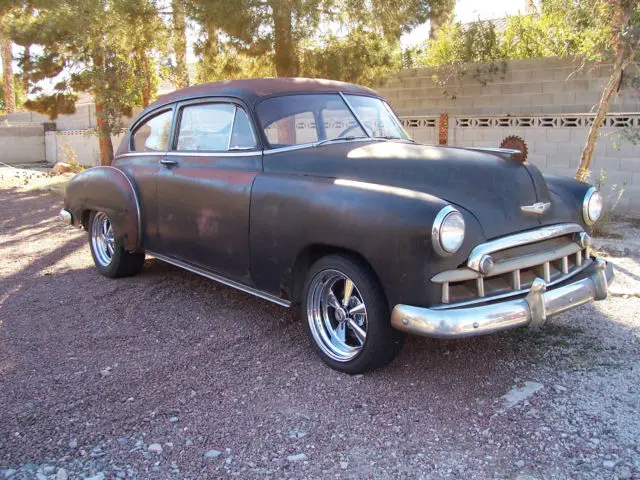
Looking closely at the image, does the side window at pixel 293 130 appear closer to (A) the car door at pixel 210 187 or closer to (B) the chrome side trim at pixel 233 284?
(A) the car door at pixel 210 187

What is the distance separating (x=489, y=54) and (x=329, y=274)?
8266mm

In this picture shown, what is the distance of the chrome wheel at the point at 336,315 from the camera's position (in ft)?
Answer: 11.8

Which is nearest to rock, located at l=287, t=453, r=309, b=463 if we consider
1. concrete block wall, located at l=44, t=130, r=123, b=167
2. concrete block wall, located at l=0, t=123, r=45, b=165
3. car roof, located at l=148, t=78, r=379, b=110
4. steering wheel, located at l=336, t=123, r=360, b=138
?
steering wheel, located at l=336, t=123, r=360, b=138

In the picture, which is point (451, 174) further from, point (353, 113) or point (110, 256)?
point (110, 256)

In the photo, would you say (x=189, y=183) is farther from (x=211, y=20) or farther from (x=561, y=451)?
(x=211, y=20)

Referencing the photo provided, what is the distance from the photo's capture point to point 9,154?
66.6 ft

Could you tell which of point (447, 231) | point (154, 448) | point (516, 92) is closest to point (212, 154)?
point (447, 231)

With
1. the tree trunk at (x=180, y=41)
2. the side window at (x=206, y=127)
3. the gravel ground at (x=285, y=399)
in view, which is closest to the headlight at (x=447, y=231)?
the gravel ground at (x=285, y=399)

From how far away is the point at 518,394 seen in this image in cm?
337

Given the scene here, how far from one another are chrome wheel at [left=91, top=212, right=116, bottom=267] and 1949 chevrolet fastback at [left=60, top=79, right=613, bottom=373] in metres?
0.70

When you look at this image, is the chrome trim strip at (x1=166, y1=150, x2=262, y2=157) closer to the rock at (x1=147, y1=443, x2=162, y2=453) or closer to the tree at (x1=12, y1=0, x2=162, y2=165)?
the rock at (x1=147, y1=443, x2=162, y2=453)

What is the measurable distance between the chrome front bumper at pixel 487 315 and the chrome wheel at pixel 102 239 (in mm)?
3551

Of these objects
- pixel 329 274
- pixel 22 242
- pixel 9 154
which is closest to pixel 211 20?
pixel 22 242

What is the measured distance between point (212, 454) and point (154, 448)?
0.93 feet
